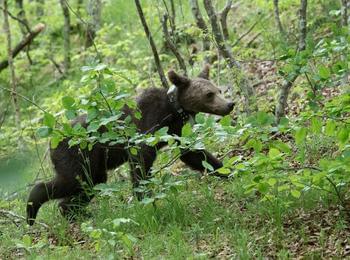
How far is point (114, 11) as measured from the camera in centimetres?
1691

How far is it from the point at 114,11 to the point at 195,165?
10.6 metres

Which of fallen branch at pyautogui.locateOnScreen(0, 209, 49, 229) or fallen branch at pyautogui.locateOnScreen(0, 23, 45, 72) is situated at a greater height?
fallen branch at pyautogui.locateOnScreen(0, 23, 45, 72)

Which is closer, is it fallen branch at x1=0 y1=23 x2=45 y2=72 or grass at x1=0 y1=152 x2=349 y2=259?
grass at x1=0 y1=152 x2=349 y2=259

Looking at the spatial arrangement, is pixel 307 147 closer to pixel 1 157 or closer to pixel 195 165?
pixel 195 165

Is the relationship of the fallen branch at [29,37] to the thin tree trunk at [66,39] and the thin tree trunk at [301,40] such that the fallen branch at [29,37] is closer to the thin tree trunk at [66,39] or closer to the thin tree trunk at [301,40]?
the thin tree trunk at [66,39]

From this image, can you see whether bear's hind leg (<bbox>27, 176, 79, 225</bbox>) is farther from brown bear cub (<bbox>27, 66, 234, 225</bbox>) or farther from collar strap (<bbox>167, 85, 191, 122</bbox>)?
Result: collar strap (<bbox>167, 85, 191, 122</bbox>)

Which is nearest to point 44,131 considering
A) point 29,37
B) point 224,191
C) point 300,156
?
point 300,156

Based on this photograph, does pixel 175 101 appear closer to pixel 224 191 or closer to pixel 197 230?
pixel 224 191

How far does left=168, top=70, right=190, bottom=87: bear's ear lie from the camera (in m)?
7.14

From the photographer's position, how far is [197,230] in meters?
5.32

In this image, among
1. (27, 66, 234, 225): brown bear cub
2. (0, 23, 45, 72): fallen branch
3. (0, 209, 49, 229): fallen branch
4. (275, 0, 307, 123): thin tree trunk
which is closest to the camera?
(0, 209, 49, 229): fallen branch

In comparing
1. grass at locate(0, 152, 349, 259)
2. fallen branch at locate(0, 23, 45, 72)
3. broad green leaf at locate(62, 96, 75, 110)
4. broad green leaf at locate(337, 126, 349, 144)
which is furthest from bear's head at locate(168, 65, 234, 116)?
fallen branch at locate(0, 23, 45, 72)

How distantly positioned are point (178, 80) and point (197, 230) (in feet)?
8.06

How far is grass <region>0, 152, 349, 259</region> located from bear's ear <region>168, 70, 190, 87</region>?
1348 mm
